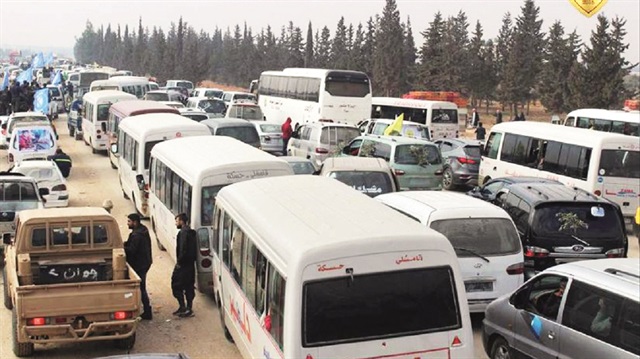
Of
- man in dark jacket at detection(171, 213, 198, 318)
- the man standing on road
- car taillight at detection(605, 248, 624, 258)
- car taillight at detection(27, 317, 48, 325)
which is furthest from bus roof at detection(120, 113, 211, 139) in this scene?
car taillight at detection(605, 248, 624, 258)

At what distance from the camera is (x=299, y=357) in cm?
667

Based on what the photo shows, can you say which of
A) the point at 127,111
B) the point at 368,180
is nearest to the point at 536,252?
the point at 368,180

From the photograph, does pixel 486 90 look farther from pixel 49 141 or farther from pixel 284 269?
pixel 284 269

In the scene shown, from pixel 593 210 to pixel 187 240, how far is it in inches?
235

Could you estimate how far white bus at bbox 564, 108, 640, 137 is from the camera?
28703mm

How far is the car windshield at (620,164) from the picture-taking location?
19.2m

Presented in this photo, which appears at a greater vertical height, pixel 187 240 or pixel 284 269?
pixel 284 269

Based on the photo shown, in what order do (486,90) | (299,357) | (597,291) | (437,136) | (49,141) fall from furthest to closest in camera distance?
1. (486,90)
2. (437,136)
3. (49,141)
4. (597,291)
5. (299,357)

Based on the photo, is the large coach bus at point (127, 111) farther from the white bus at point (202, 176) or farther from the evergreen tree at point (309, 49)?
the evergreen tree at point (309, 49)

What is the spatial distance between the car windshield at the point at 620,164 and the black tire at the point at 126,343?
12.9 metres

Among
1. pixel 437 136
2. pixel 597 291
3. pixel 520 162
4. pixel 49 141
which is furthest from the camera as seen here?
pixel 437 136

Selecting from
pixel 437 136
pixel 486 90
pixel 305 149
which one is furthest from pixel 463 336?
pixel 486 90

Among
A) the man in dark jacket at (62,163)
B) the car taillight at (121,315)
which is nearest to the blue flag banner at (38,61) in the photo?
the man in dark jacket at (62,163)

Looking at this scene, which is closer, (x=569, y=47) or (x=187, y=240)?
(x=187, y=240)
